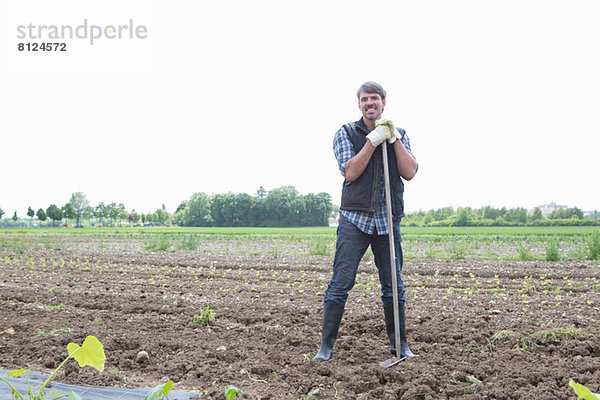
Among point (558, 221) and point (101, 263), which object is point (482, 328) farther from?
point (558, 221)

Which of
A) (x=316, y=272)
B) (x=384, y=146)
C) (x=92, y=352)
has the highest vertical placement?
(x=384, y=146)

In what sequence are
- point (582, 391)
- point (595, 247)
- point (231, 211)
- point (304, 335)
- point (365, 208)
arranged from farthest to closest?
point (231, 211) → point (595, 247) → point (304, 335) → point (365, 208) → point (582, 391)

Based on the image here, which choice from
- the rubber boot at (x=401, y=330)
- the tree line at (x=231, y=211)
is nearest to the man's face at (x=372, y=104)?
the rubber boot at (x=401, y=330)

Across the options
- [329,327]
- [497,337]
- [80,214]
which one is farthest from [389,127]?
[80,214]

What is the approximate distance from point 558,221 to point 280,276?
4698 centimetres

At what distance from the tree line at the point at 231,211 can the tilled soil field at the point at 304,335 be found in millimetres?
62558

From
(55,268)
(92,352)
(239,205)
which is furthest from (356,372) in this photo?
(239,205)

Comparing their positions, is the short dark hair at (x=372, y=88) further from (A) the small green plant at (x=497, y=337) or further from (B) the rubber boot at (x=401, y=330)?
(A) the small green plant at (x=497, y=337)

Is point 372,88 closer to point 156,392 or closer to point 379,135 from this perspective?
point 379,135

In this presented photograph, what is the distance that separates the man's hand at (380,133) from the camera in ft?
10.4

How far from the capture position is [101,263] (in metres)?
10.8

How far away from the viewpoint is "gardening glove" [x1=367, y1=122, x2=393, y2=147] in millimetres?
3176

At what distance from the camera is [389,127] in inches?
127

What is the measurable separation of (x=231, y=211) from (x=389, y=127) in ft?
238
